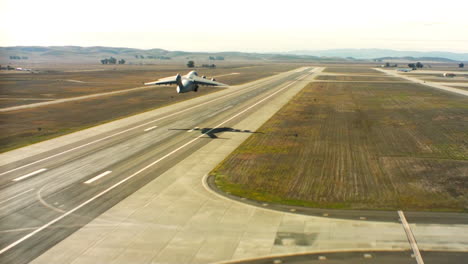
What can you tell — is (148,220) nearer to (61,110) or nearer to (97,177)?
(97,177)

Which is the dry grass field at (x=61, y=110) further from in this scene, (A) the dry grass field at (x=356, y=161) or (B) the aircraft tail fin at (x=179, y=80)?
(A) the dry grass field at (x=356, y=161)

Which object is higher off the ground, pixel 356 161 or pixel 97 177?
pixel 97 177

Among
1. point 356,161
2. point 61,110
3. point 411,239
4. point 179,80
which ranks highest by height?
point 179,80

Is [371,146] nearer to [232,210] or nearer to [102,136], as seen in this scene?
[232,210]

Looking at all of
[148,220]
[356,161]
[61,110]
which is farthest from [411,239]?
[61,110]

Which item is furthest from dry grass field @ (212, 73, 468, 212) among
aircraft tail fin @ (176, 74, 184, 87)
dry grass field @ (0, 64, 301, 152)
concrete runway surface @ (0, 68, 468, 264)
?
dry grass field @ (0, 64, 301, 152)

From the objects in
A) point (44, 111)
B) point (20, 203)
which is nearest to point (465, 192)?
point (20, 203)
